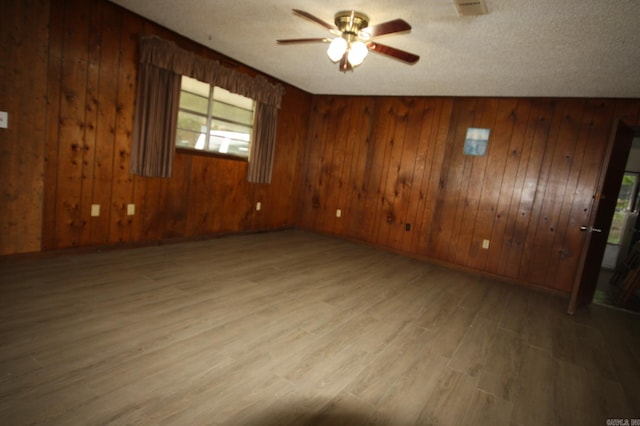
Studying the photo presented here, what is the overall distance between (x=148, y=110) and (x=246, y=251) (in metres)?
1.99

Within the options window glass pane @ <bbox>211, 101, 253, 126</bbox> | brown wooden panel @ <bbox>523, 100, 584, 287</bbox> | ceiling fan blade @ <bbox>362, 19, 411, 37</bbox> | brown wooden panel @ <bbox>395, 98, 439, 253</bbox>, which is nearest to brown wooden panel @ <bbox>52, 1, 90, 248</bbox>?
window glass pane @ <bbox>211, 101, 253, 126</bbox>

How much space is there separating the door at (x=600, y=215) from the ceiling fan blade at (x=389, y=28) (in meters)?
2.56

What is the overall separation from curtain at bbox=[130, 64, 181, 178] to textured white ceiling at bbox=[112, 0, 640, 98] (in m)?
0.59

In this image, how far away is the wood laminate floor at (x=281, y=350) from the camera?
1.61 m

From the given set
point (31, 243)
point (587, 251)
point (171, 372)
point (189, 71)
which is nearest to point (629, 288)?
point (587, 251)

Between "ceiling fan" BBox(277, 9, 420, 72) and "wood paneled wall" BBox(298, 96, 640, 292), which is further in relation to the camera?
"wood paneled wall" BBox(298, 96, 640, 292)

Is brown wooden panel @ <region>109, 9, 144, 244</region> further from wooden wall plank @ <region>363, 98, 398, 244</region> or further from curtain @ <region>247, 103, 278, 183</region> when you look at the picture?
wooden wall plank @ <region>363, 98, 398, 244</region>

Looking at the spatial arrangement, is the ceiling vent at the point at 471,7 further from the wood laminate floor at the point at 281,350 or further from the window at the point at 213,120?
the window at the point at 213,120

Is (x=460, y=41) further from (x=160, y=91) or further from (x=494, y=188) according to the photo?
(x=160, y=91)

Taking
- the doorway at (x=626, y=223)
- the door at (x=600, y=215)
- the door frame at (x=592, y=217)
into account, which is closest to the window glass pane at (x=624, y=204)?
the doorway at (x=626, y=223)

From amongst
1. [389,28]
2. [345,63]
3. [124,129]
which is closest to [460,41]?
[389,28]

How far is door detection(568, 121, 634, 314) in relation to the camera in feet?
10.8

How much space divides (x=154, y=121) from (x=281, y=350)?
2.91 metres

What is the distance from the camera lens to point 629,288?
13.5 feet
